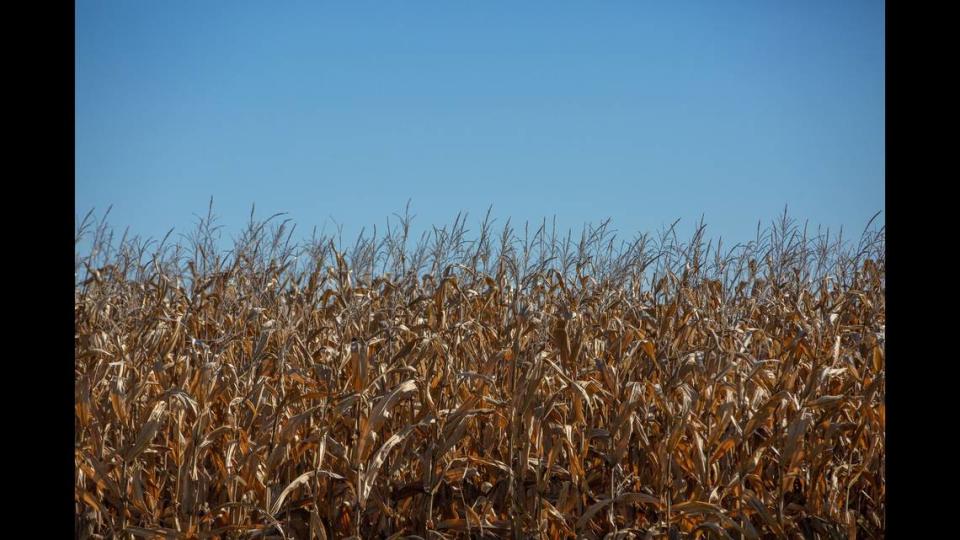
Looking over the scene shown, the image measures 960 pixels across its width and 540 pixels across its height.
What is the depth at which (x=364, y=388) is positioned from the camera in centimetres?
318

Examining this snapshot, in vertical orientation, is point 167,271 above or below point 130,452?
above

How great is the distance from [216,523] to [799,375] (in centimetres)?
301

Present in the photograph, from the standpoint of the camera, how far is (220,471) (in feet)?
10.9

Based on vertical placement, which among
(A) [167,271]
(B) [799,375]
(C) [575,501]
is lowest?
(C) [575,501]

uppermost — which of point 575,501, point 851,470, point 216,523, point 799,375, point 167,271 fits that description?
point 167,271

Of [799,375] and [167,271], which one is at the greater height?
[167,271]
